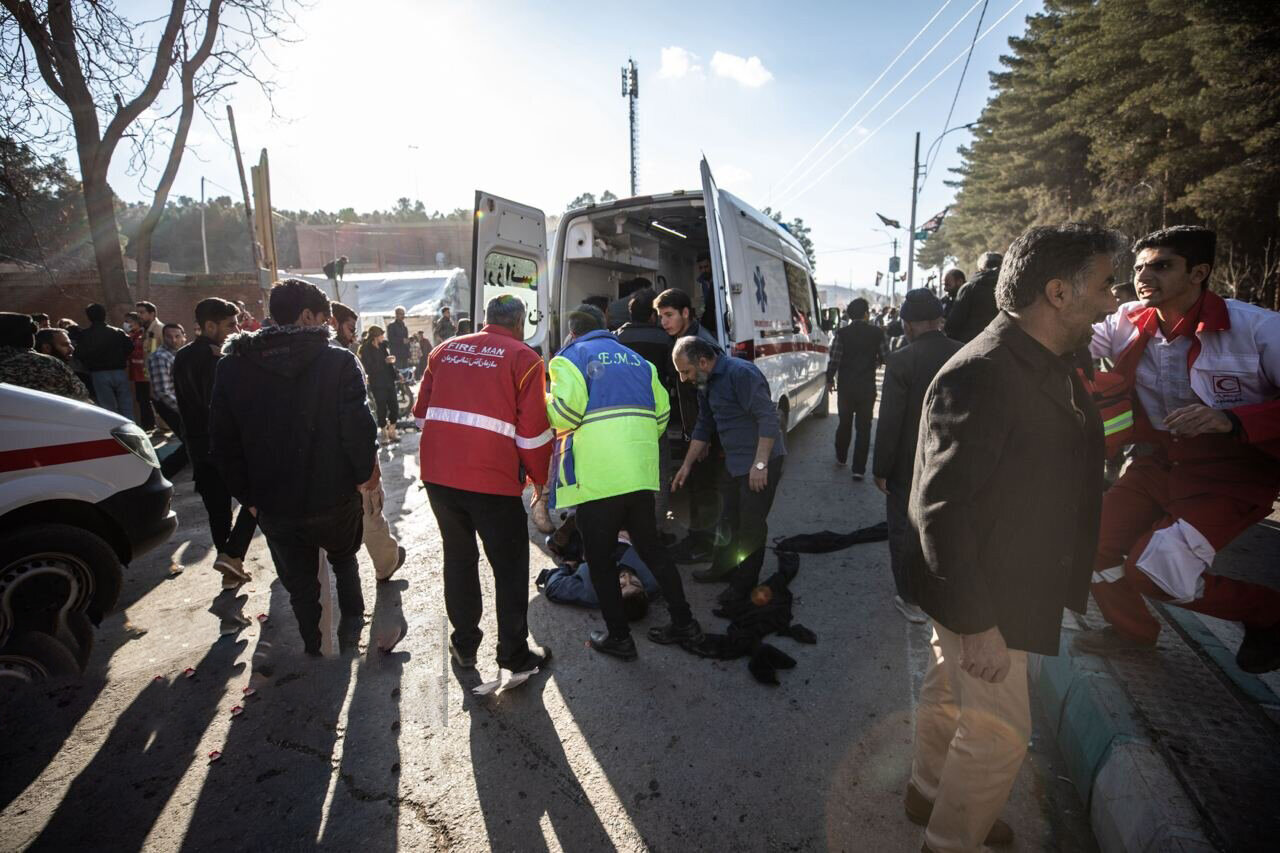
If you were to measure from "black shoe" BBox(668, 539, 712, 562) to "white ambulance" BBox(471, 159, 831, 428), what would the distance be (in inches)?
59.5

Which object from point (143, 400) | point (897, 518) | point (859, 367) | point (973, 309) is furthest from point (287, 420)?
point (143, 400)

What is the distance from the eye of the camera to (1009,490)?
1.58m

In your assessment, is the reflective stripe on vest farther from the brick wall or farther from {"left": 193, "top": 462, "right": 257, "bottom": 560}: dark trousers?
the brick wall

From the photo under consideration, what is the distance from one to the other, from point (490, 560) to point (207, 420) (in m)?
2.43

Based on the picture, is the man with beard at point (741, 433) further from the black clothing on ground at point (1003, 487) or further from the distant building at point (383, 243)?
the distant building at point (383, 243)

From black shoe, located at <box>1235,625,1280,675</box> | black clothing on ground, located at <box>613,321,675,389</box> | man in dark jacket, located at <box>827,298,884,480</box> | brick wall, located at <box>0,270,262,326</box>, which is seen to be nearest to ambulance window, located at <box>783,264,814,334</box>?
man in dark jacket, located at <box>827,298,884,480</box>

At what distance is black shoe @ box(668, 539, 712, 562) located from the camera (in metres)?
4.45

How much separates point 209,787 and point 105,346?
25.8 feet

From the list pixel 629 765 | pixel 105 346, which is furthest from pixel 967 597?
pixel 105 346

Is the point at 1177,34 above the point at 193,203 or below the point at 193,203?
below

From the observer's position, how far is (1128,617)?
2645mm

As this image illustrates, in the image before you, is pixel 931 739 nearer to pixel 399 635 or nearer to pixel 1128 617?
pixel 1128 617

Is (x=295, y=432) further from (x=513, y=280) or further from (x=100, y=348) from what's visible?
(x=100, y=348)

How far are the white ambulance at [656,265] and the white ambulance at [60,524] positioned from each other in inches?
104
